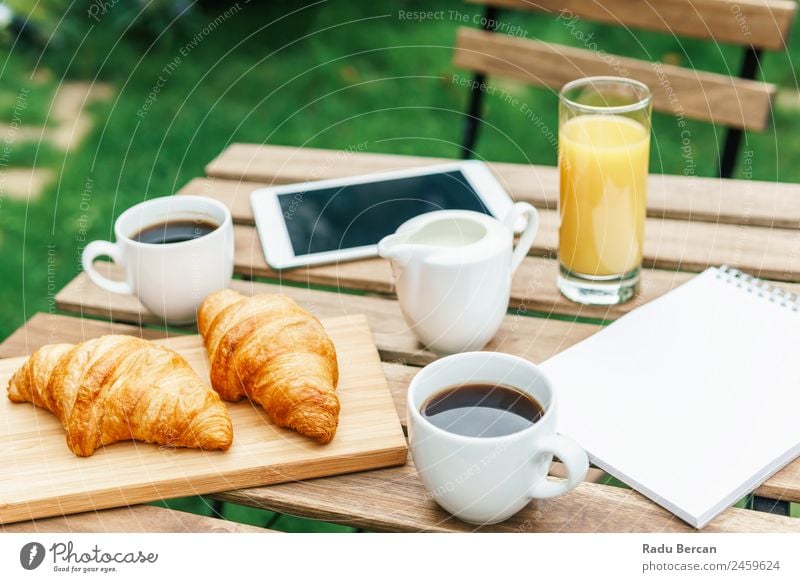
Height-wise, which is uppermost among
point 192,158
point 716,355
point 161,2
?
point 161,2

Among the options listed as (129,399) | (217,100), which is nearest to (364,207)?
(129,399)

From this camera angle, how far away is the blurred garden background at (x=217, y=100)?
2.21 m

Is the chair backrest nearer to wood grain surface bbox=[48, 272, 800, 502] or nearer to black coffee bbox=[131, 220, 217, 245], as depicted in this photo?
wood grain surface bbox=[48, 272, 800, 502]

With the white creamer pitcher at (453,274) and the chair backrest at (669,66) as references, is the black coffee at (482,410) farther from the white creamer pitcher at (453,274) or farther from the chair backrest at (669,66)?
the chair backrest at (669,66)

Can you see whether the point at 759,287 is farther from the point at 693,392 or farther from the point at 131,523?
the point at 131,523

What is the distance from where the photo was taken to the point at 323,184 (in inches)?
51.4

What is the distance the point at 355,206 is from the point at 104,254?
348 millimetres

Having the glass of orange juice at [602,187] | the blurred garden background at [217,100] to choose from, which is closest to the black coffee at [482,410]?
the glass of orange juice at [602,187]

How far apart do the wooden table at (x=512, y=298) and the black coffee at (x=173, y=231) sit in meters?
0.09

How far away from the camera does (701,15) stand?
5.30 feet
